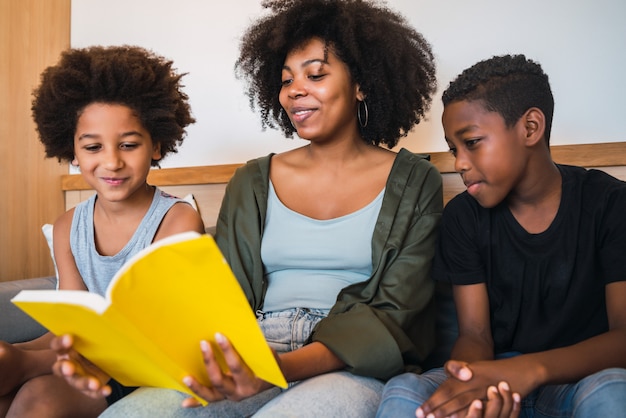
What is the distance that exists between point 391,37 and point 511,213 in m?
0.47

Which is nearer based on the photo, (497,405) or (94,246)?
(497,405)

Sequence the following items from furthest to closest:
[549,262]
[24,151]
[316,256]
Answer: [24,151] → [316,256] → [549,262]

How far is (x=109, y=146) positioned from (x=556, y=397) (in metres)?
0.95

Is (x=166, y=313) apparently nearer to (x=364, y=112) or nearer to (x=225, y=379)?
(x=225, y=379)

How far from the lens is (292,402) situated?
871mm

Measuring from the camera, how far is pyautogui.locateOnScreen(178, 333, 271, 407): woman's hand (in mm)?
716

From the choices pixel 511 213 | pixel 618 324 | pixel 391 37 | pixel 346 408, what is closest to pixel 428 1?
pixel 391 37

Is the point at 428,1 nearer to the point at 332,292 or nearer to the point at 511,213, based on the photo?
the point at 511,213

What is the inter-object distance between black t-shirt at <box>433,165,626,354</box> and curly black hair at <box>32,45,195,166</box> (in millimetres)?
675

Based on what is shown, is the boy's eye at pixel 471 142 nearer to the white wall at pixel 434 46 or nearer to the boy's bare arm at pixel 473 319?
the boy's bare arm at pixel 473 319

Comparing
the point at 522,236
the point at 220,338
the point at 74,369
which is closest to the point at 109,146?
the point at 74,369

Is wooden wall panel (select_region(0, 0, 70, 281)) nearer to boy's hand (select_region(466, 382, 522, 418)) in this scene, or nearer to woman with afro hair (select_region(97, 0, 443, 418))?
woman with afro hair (select_region(97, 0, 443, 418))

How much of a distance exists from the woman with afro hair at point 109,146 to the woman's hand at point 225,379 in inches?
22.1

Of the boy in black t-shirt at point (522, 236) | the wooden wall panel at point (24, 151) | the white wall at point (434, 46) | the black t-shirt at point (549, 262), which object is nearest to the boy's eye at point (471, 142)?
the boy in black t-shirt at point (522, 236)
